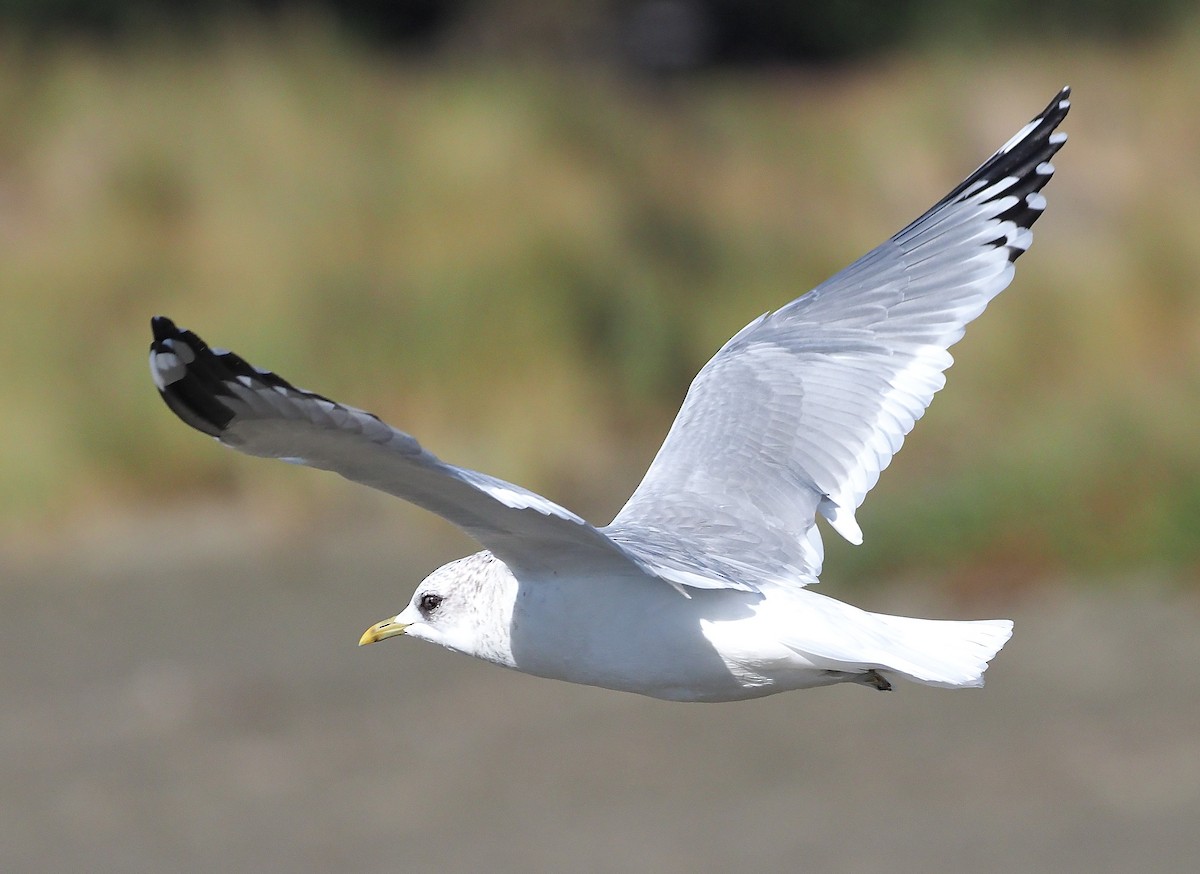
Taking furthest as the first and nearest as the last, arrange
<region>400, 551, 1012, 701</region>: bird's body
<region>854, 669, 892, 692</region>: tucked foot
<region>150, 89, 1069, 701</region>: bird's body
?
<region>854, 669, 892, 692</region>: tucked foot
<region>400, 551, 1012, 701</region>: bird's body
<region>150, 89, 1069, 701</region>: bird's body

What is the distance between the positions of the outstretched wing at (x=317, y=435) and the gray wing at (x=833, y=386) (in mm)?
733

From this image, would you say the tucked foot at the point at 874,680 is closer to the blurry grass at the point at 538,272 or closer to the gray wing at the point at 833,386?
the gray wing at the point at 833,386

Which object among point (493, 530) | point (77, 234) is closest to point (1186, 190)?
point (77, 234)

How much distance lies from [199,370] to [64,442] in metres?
7.22

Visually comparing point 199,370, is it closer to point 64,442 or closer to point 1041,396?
point 64,442

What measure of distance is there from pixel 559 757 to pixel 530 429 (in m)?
2.43

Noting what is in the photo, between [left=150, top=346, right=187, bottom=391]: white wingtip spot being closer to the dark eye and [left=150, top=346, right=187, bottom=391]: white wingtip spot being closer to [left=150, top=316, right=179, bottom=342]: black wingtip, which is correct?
[left=150, top=316, right=179, bottom=342]: black wingtip

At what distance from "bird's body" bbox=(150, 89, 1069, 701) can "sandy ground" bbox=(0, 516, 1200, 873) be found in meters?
3.24

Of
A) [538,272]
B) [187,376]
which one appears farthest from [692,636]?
[538,272]

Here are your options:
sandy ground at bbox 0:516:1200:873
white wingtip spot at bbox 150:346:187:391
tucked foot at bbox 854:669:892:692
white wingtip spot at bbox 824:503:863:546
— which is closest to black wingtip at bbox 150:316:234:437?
white wingtip spot at bbox 150:346:187:391

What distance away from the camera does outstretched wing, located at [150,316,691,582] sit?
3135 mm

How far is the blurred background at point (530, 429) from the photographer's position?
7.89 m

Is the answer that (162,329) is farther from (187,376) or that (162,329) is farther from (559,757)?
(559,757)

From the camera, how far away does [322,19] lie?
40.9 ft
